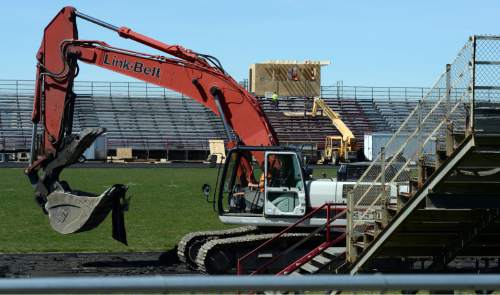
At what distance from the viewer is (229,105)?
859 inches

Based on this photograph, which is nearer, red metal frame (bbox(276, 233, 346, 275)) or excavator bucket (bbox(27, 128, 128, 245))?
red metal frame (bbox(276, 233, 346, 275))

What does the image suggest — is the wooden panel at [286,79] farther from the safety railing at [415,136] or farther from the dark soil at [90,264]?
the safety railing at [415,136]

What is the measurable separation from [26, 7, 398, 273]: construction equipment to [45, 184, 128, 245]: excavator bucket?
0.06ft

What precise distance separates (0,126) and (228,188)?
61184 mm

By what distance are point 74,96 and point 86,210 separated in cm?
326

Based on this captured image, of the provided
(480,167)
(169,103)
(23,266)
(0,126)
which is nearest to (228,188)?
(23,266)

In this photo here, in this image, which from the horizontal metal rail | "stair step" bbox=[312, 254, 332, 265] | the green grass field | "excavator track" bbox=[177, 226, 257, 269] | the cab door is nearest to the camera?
the horizontal metal rail

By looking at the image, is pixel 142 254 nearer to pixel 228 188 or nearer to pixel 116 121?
pixel 228 188

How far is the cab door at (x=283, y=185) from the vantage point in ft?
62.6

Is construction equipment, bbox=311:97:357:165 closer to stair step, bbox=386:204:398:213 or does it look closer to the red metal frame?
the red metal frame

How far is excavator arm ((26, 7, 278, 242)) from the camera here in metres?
20.8

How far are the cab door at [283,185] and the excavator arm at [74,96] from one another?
6.14 ft

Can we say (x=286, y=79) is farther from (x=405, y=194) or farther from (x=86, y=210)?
(x=405, y=194)

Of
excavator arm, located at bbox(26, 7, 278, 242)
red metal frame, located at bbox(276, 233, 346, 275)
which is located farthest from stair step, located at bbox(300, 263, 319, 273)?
excavator arm, located at bbox(26, 7, 278, 242)
